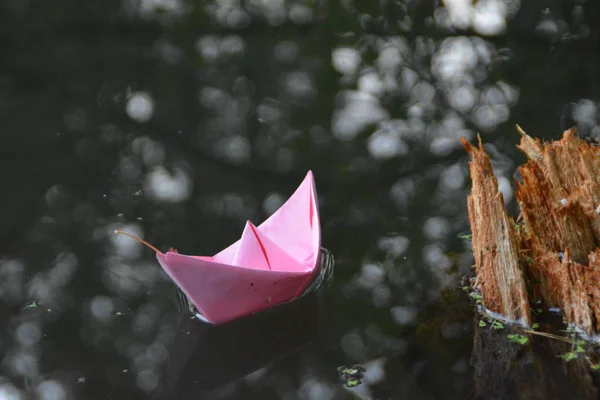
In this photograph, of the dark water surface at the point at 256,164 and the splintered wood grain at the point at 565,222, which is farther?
the dark water surface at the point at 256,164

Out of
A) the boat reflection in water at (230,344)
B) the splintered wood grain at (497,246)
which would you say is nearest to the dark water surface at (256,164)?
the boat reflection in water at (230,344)

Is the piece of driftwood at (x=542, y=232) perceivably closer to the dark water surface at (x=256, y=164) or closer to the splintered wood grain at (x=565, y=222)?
the splintered wood grain at (x=565, y=222)

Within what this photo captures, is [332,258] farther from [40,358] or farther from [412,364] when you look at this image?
[40,358]

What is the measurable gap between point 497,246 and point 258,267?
0.54 m

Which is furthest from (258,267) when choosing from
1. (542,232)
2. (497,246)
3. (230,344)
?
(542,232)

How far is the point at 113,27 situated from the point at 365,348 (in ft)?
6.12

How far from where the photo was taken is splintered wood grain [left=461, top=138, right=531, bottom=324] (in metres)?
1.77

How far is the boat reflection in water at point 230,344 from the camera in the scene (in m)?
1.77

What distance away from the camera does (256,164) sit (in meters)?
2.54

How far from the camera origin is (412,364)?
175 centimetres

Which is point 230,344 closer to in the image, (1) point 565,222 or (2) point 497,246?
(2) point 497,246

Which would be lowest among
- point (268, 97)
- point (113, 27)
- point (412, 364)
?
point (412, 364)

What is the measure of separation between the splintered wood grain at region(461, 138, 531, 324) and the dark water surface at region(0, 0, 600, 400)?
106 millimetres

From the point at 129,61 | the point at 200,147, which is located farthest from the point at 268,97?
the point at 129,61
